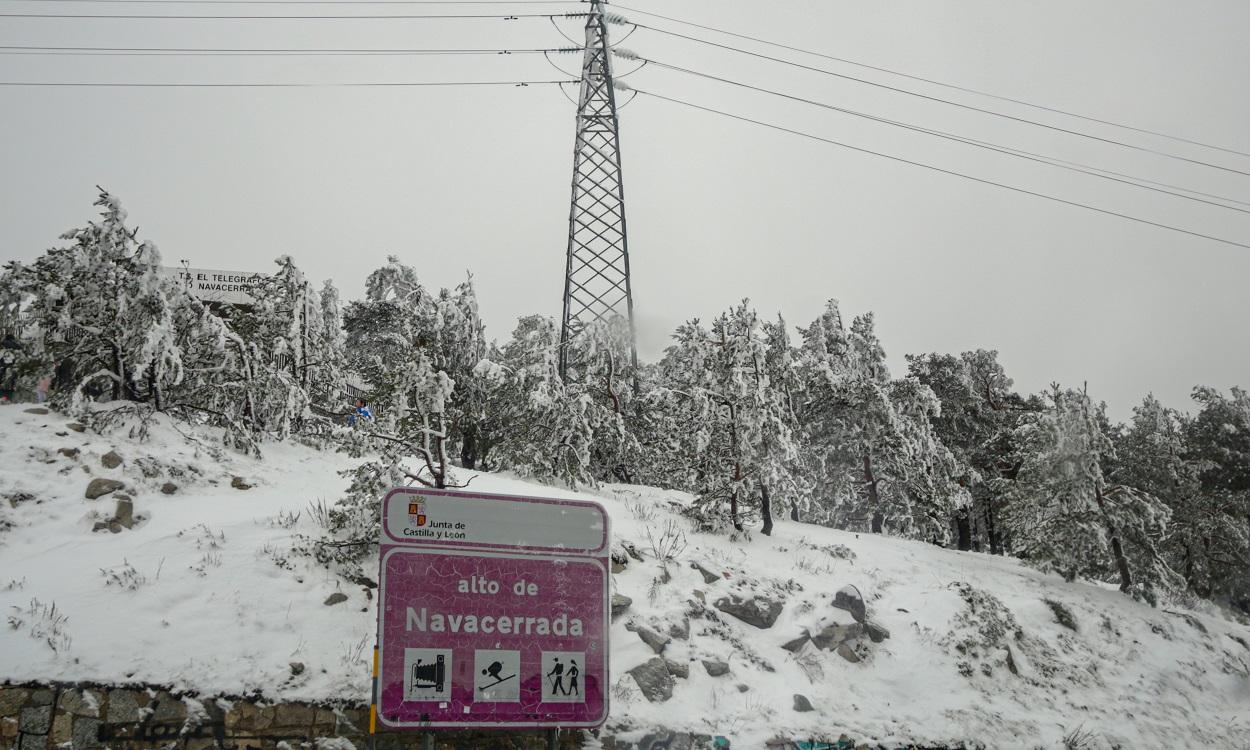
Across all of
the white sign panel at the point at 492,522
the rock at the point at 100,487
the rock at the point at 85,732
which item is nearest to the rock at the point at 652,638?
the white sign panel at the point at 492,522

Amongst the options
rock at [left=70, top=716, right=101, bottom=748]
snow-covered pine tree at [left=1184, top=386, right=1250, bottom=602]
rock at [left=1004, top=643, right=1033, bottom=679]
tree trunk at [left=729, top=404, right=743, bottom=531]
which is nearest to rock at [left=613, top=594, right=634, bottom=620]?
tree trunk at [left=729, top=404, right=743, bottom=531]

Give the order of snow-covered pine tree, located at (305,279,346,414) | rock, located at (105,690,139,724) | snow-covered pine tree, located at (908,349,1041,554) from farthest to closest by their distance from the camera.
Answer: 1. snow-covered pine tree, located at (908,349,1041,554)
2. snow-covered pine tree, located at (305,279,346,414)
3. rock, located at (105,690,139,724)

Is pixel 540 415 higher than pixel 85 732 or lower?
higher

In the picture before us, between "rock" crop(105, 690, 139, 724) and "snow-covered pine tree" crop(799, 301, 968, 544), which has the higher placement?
"snow-covered pine tree" crop(799, 301, 968, 544)

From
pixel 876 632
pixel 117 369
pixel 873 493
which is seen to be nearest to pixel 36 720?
pixel 117 369

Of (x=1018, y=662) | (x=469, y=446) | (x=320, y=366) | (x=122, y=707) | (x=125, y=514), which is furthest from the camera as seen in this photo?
(x=469, y=446)

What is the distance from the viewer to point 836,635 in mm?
13570

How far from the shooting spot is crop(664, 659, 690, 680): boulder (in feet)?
37.4

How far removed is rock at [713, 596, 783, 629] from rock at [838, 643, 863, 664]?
1227mm

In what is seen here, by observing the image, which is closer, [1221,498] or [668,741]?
[668,741]

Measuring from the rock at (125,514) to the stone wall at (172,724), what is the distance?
11.0ft

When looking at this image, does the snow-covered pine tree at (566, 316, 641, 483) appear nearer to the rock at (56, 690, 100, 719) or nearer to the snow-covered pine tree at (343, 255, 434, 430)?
the snow-covered pine tree at (343, 255, 434, 430)

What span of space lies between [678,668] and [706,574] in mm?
2931

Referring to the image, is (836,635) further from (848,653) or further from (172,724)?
(172,724)
